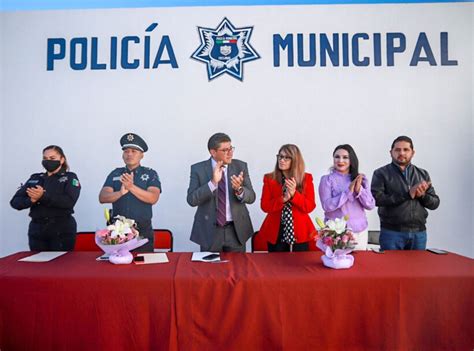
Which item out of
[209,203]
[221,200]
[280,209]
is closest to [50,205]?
[209,203]

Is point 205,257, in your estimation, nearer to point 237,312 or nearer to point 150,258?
point 150,258

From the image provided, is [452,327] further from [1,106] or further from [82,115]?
[1,106]

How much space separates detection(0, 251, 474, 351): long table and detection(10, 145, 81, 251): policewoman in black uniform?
1231 millimetres

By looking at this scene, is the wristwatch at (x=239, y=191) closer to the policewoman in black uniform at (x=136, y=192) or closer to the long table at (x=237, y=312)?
the policewoman in black uniform at (x=136, y=192)

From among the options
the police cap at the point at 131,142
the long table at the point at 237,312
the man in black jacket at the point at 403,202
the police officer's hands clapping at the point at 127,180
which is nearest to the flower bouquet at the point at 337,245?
the long table at the point at 237,312

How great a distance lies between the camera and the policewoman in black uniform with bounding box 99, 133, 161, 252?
3034 millimetres

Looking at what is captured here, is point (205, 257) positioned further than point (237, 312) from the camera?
Yes

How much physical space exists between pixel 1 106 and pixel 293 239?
11.0ft

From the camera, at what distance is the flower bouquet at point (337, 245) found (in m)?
1.95

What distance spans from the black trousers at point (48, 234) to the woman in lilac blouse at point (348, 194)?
90.1 inches

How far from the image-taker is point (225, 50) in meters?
3.58

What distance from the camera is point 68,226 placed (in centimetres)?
306

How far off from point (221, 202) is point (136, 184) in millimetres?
806

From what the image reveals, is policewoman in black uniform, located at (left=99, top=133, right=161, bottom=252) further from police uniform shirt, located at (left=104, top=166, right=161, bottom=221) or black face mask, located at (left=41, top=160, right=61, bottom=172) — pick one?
black face mask, located at (left=41, top=160, right=61, bottom=172)
